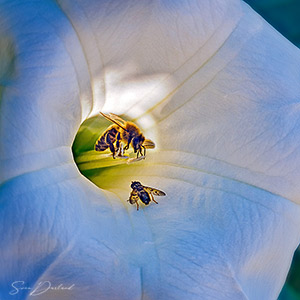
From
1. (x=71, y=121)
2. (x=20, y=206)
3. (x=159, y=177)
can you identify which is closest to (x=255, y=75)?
(x=159, y=177)

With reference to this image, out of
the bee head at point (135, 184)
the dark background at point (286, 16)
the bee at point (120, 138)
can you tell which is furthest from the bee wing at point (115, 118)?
the dark background at point (286, 16)

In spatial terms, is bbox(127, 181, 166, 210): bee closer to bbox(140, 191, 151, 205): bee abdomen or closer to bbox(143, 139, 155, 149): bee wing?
bbox(140, 191, 151, 205): bee abdomen

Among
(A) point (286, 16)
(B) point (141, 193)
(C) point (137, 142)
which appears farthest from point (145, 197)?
(A) point (286, 16)

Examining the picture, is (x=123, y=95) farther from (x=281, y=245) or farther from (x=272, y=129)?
(x=281, y=245)

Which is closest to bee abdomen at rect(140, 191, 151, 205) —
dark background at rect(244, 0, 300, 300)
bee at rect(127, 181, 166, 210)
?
bee at rect(127, 181, 166, 210)

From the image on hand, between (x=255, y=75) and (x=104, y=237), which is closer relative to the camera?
(x=104, y=237)

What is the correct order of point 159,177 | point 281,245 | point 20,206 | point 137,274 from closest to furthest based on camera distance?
point 20,206, point 137,274, point 281,245, point 159,177
